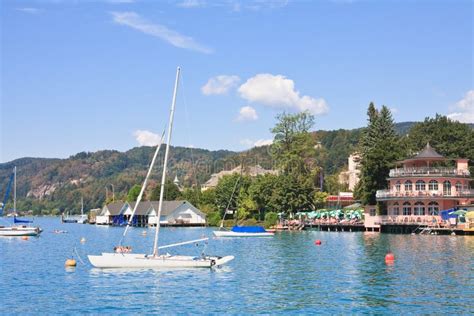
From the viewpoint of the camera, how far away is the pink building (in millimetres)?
92500

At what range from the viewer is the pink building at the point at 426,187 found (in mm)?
92500

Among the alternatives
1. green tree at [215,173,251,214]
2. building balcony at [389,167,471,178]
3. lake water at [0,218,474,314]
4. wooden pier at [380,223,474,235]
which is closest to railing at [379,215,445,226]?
wooden pier at [380,223,474,235]

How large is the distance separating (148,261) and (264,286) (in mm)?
10682

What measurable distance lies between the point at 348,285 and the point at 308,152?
87488mm

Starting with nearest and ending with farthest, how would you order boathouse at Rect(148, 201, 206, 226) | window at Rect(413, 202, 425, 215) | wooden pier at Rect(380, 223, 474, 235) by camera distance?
wooden pier at Rect(380, 223, 474, 235) < window at Rect(413, 202, 425, 215) < boathouse at Rect(148, 201, 206, 226)

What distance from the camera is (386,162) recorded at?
100125 millimetres

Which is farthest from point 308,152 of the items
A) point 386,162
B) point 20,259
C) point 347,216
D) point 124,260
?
point 124,260

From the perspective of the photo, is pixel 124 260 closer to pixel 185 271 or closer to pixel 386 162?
pixel 185 271

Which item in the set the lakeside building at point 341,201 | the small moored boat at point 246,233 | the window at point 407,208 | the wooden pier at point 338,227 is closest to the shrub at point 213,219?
the lakeside building at point 341,201

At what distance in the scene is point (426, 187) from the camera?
93250mm

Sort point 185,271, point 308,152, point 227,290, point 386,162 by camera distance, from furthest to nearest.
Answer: point 308,152, point 386,162, point 185,271, point 227,290

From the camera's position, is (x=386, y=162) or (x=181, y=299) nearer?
(x=181, y=299)

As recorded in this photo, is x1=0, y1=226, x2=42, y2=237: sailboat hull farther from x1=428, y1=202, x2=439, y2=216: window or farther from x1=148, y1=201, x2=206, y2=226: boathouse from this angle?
x1=428, y1=202, x2=439, y2=216: window

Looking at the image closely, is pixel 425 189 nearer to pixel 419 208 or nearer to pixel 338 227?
pixel 419 208
